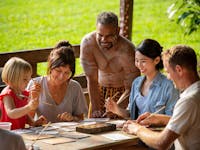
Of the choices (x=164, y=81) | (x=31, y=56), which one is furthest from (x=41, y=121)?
(x=31, y=56)

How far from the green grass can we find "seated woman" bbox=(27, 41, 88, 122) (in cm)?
484

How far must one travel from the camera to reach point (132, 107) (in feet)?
18.1

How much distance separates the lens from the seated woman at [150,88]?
5.33 metres

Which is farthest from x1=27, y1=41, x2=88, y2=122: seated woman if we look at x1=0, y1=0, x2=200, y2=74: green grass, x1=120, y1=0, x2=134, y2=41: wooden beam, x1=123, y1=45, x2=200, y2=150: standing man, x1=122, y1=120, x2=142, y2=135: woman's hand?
x1=0, y1=0, x2=200, y2=74: green grass

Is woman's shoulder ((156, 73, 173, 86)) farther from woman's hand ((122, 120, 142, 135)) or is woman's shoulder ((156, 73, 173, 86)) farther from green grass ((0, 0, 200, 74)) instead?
green grass ((0, 0, 200, 74))

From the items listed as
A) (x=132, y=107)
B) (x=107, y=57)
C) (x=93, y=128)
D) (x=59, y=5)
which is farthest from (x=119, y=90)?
(x=59, y=5)

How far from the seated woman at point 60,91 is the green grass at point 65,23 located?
15.9 ft

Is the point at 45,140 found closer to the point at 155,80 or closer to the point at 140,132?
the point at 140,132

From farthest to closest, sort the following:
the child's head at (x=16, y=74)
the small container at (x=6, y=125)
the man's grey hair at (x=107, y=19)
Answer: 1. the man's grey hair at (x=107, y=19)
2. the child's head at (x=16, y=74)
3. the small container at (x=6, y=125)

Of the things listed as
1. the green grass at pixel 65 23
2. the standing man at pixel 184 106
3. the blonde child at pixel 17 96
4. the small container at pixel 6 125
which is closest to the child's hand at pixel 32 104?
the blonde child at pixel 17 96

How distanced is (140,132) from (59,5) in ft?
24.6

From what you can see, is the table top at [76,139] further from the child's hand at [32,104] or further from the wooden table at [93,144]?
the child's hand at [32,104]

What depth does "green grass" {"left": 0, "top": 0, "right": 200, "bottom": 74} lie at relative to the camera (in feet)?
35.2

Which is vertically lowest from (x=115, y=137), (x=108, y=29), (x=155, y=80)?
(x=115, y=137)
